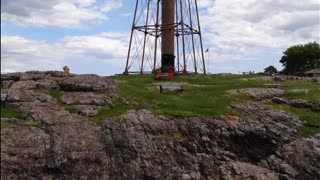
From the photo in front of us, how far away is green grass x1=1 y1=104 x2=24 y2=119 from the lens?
22578mm

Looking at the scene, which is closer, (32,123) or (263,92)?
(32,123)

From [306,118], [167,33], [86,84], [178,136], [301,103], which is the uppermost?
[167,33]

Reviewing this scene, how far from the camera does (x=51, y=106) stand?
24688 millimetres

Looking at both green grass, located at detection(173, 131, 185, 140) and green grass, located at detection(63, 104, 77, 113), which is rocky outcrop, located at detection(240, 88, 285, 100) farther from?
green grass, located at detection(63, 104, 77, 113)

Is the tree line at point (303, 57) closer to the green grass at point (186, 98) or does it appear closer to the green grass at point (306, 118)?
the green grass at point (186, 98)

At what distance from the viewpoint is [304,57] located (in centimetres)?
9844

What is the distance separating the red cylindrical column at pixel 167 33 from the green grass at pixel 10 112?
84.4 feet

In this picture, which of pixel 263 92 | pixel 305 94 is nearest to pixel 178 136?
pixel 263 92

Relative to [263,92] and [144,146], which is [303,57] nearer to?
[263,92]

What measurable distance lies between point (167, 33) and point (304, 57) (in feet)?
188

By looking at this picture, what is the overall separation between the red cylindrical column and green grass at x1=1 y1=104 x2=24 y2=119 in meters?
25.7

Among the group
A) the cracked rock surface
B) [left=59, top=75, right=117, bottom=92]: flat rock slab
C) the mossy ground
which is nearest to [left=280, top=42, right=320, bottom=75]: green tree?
the mossy ground

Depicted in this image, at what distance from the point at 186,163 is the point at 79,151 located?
4.82 meters

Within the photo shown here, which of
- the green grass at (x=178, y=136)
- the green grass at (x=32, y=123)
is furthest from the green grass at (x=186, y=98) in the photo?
the green grass at (x=32, y=123)
